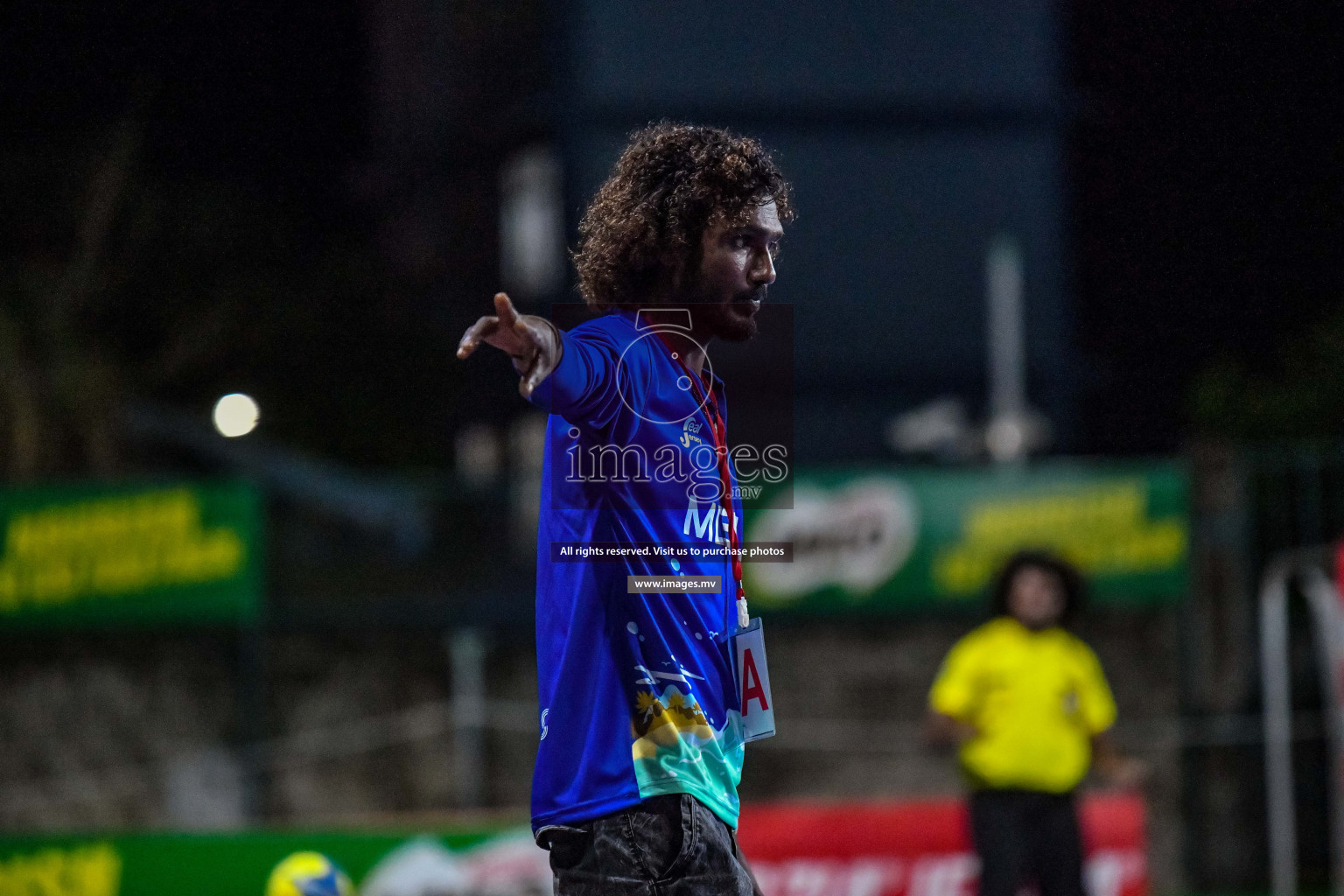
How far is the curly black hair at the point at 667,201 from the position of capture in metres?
2.77

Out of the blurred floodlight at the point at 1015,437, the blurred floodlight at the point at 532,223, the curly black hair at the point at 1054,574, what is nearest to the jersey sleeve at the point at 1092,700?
the curly black hair at the point at 1054,574

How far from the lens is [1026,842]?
666cm

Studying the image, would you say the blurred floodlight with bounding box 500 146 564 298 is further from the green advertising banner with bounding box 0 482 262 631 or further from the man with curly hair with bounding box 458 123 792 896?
the man with curly hair with bounding box 458 123 792 896

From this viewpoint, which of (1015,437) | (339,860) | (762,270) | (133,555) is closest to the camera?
(762,270)

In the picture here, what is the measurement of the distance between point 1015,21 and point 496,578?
1161cm

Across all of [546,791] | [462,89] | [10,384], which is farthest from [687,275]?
[462,89]

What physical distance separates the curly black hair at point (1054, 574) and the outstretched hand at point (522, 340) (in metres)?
4.92

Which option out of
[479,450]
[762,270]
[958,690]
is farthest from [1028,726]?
[479,450]

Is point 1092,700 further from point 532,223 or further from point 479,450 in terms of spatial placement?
point 479,450

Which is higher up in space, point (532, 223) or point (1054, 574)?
point (532, 223)

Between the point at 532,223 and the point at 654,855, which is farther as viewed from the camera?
the point at 532,223

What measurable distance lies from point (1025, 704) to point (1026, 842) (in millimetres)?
551

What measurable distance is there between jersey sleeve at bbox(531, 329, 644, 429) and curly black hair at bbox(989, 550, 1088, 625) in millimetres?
4682

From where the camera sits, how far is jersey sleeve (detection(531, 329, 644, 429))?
2416mm
